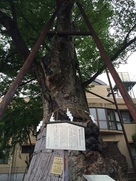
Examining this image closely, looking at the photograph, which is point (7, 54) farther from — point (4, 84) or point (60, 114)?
point (60, 114)

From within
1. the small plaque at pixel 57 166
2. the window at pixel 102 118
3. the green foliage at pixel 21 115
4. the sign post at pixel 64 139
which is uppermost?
the window at pixel 102 118

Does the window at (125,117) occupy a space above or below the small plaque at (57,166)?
above

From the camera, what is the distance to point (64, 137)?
95.7 inches

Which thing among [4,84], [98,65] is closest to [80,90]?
[98,65]

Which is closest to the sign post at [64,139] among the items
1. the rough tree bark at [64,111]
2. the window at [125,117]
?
the rough tree bark at [64,111]

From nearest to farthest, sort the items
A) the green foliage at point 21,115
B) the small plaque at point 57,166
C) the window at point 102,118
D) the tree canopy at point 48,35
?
1. the small plaque at point 57,166
2. the tree canopy at point 48,35
3. the green foliage at point 21,115
4. the window at point 102,118

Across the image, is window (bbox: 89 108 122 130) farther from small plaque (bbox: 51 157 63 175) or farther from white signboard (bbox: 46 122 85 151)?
small plaque (bbox: 51 157 63 175)

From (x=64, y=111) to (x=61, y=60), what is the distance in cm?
149

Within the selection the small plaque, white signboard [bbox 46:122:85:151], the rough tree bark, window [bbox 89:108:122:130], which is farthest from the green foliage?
the small plaque

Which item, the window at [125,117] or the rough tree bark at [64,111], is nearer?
the rough tree bark at [64,111]

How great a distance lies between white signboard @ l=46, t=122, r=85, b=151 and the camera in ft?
7.90

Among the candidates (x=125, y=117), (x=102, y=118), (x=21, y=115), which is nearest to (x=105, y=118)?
Answer: (x=102, y=118)

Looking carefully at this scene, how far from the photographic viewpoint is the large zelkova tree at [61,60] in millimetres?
3706

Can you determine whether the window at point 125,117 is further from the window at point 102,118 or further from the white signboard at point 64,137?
the white signboard at point 64,137
